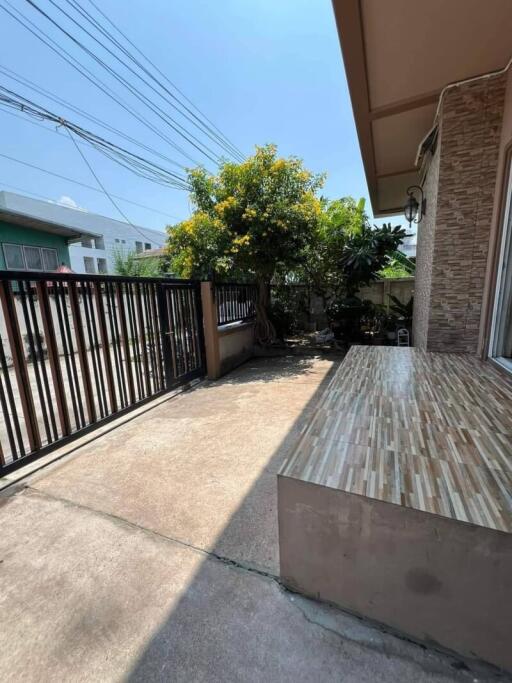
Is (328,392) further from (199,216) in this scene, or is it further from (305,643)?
(199,216)

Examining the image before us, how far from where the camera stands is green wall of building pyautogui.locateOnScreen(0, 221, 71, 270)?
8.95 m

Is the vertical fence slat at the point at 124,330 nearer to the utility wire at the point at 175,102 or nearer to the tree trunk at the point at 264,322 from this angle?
the tree trunk at the point at 264,322

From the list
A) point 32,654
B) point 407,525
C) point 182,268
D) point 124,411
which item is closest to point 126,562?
point 32,654

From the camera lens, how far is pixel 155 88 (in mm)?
7621

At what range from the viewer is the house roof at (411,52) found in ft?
7.59

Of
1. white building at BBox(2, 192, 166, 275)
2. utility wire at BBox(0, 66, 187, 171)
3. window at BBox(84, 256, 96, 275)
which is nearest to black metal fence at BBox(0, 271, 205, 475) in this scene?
utility wire at BBox(0, 66, 187, 171)

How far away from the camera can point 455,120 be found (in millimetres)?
3297

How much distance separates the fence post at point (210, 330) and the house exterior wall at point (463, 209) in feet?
11.3

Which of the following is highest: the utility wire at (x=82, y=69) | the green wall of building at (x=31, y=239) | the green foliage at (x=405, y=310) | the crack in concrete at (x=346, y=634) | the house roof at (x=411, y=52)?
the utility wire at (x=82, y=69)

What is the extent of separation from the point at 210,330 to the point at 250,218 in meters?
2.17

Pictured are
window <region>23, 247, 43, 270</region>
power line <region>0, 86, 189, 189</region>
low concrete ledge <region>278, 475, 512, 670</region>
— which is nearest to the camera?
low concrete ledge <region>278, 475, 512, 670</region>

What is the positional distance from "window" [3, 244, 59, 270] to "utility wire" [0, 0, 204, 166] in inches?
205

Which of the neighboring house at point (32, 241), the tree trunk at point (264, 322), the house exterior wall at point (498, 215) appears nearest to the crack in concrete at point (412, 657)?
the house exterior wall at point (498, 215)

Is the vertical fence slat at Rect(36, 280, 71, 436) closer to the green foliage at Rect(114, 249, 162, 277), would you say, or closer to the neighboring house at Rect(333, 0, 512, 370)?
the neighboring house at Rect(333, 0, 512, 370)
